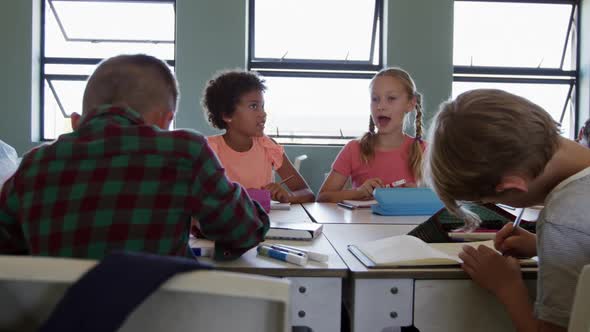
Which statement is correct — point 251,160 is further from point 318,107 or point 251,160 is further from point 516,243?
point 318,107

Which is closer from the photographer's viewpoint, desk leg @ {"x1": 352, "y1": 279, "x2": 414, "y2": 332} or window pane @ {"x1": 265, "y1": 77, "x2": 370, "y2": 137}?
Answer: desk leg @ {"x1": 352, "y1": 279, "x2": 414, "y2": 332}

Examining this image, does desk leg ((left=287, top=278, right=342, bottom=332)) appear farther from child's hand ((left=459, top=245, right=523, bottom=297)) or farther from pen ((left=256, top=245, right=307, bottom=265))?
child's hand ((left=459, top=245, right=523, bottom=297))

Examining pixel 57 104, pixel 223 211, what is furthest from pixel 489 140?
pixel 57 104

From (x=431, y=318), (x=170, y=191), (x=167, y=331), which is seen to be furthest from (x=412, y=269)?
(x=167, y=331)

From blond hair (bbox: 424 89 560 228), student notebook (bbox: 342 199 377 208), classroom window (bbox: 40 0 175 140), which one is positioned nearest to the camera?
blond hair (bbox: 424 89 560 228)

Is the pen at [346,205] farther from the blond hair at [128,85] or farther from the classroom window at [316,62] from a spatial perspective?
the classroom window at [316,62]

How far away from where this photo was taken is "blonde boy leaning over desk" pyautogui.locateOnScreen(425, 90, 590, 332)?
85cm

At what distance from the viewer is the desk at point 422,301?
39.5 inches

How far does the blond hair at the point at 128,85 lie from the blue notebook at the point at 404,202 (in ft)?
3.43


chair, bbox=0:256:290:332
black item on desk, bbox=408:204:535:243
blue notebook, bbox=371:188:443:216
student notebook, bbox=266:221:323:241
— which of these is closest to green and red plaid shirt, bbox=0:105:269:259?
chair, bbox=0:256:290:332

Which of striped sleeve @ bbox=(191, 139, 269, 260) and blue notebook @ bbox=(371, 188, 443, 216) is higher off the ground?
striped sleeve @ bbox=(191, 139, 269, 260)

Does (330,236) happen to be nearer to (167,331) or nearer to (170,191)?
(170,191)

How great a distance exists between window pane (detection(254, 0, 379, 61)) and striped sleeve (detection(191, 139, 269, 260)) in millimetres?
3363

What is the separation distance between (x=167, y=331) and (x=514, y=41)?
4587 millimetres
